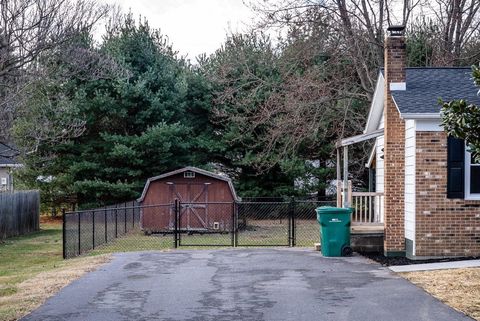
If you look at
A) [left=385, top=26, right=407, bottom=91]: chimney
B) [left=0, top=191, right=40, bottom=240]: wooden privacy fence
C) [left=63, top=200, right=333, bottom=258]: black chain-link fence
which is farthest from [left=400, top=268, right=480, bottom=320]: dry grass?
[left=0, top=191, right=40, bottom=240]: wooden privacy fence

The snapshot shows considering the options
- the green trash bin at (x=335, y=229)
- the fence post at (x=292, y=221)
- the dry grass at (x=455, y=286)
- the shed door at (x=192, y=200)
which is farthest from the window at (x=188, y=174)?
the dry grass at (x=455, y=286)

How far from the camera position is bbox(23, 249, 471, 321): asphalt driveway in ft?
29.8

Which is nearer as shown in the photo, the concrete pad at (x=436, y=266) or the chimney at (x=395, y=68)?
the concrete pad at (x=436, y=266)

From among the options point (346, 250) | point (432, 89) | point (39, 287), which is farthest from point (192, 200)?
point (39, 287)

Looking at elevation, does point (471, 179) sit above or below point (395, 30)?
below

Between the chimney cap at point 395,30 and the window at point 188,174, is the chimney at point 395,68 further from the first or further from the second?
the window at point 188,174

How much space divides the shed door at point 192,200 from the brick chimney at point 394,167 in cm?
1459

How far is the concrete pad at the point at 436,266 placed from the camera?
42.4 ft

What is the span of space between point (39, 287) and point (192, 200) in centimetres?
1770

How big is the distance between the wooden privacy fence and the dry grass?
19577 mm

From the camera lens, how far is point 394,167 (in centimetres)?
1523

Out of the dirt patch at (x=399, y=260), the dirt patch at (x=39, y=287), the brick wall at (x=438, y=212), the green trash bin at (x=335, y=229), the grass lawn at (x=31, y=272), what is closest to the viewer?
the dirt patch at (x=39, y=287)

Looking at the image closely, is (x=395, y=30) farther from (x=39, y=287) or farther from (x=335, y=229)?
(x=39, y=287)

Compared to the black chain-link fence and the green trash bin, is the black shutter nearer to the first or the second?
the green trash bin
